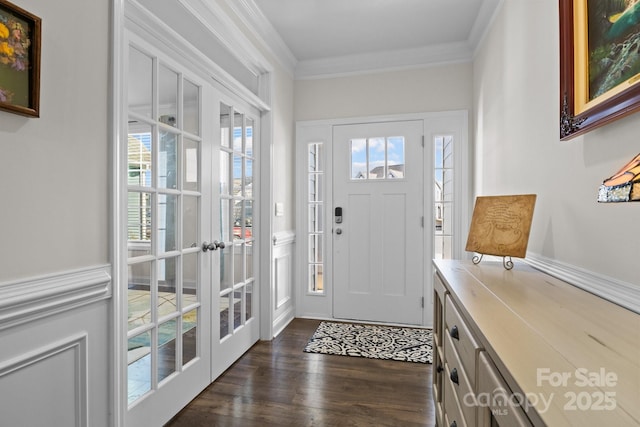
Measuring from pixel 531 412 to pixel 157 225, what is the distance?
5.45 ft

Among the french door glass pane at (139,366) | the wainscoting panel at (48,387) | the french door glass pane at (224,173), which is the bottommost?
the french door glass pane at (139,366)

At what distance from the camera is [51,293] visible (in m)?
1.04

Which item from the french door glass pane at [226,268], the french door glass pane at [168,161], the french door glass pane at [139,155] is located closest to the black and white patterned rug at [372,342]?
the french door glass pane at [226,268]

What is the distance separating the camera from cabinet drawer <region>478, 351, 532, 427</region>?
0.54m

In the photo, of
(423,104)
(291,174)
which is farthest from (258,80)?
(423,104)

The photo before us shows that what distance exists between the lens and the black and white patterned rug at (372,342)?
252 cm

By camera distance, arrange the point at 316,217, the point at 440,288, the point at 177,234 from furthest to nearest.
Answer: the point at 316,217, the point at 177,234, the point at 440,288

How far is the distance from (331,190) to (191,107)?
1666 millimetres

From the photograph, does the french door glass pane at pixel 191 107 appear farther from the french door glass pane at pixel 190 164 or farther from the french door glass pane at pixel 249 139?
the french door glass pane at pixel 249 139

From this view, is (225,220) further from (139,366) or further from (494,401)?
(494,401)

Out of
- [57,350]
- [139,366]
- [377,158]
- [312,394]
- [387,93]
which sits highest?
[387,93]

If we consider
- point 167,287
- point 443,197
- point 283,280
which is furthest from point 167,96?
point 443,197

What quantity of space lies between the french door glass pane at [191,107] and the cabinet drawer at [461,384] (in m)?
1.72

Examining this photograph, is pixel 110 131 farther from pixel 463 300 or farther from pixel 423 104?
pixel 423 104
